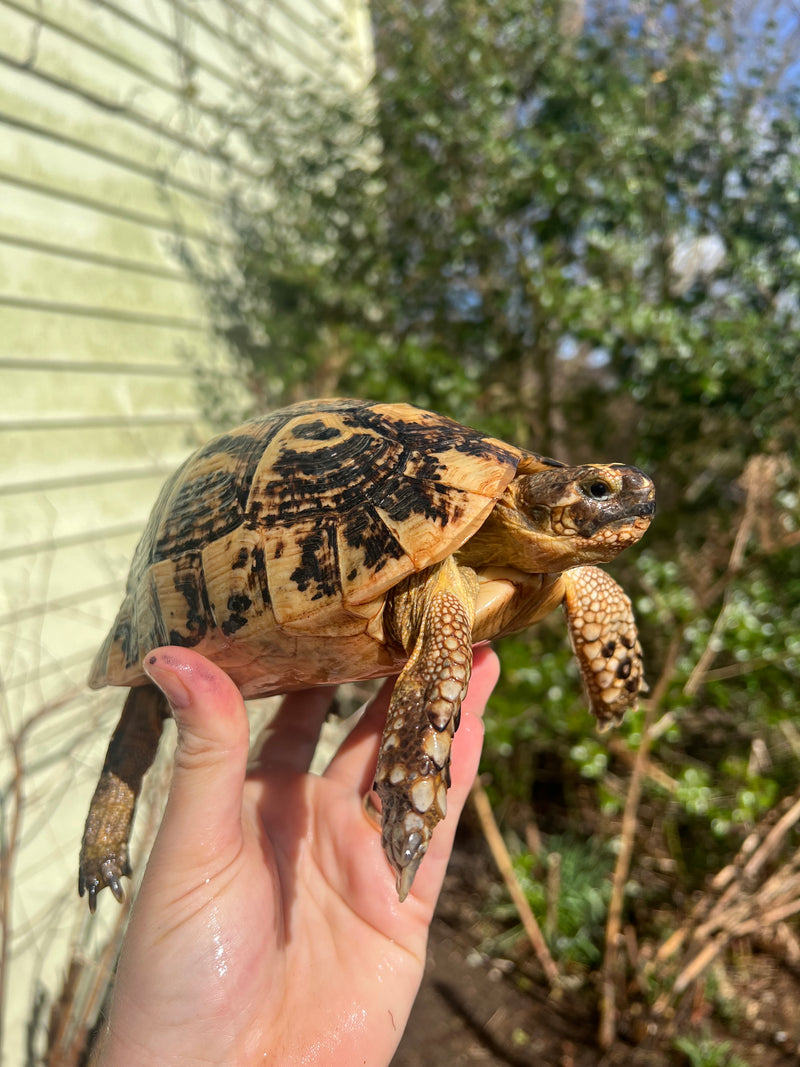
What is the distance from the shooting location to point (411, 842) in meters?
1.12

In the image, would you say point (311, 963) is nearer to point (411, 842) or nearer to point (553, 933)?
point (411, 842)

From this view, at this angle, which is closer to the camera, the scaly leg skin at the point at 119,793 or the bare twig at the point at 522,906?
the scaly leg skin at the point at 119,793

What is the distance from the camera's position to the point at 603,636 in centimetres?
160

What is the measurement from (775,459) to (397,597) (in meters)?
2.09

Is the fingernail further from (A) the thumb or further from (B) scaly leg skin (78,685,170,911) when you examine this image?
(B) scaly leg skin (78,685,170,911)

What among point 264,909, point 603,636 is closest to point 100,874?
point 264,909

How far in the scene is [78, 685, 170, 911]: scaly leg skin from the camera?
143cm

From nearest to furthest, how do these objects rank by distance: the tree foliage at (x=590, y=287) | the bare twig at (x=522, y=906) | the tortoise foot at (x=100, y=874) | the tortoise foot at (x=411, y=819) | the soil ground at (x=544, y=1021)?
1. the tortoise foot at (x=411, y=819)
2. the tortoise foot at (x=100, y=874)
3. the soil ground at (x=544, y=1021)
4. the bare twig at (x=522, y=906)
5. the tree foliage at (x=590, y=287)

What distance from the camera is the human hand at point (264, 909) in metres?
1.24

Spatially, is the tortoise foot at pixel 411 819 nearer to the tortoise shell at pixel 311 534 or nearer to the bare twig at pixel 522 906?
the tortoise shell at pixel 311 534

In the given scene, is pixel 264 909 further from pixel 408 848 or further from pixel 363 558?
pixel 363 558

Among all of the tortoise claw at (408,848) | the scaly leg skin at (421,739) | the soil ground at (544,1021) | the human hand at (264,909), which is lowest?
the soil ground at (544,1021)

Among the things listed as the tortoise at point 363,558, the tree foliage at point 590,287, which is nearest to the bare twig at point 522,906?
the tree foliage at point 590,287

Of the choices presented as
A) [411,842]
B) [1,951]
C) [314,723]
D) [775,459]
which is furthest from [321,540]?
[775,459]
